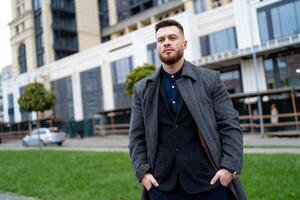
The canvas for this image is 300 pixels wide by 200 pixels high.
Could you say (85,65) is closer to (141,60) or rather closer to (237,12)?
(141,60)

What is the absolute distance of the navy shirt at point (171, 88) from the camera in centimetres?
267

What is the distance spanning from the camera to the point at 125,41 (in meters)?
43.2

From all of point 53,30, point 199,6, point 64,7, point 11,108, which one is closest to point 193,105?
point 199,6

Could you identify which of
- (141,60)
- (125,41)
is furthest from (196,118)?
(125,41)

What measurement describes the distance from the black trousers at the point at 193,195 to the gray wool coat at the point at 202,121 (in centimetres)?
9

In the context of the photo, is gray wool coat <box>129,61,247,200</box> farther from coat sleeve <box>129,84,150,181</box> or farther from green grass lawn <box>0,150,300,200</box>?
green grass lawn <box>0,150,300,200</box>

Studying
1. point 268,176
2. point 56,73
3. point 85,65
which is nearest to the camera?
point 268,176

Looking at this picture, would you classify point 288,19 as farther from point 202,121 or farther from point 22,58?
point 22,58

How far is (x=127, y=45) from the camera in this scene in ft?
141

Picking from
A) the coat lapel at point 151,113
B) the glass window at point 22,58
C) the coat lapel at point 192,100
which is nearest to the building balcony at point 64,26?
the glass window at point 22,58

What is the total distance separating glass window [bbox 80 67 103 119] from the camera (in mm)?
46969

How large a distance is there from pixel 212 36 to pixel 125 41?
11901 millimetres

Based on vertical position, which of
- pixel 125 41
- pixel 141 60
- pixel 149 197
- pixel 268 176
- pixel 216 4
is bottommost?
pixel 268 176

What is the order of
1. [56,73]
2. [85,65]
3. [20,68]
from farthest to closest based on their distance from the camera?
[20,68]
[56,73]
[85,65]
